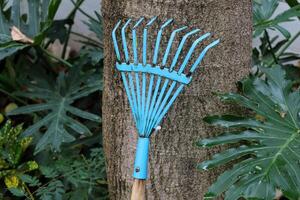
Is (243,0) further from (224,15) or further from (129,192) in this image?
(129,192)

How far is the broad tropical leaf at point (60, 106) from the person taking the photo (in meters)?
1.90

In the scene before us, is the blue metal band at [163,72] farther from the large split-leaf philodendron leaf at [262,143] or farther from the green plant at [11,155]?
the green plant at [11,155]

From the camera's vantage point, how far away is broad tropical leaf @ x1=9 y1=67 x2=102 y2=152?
1902mm

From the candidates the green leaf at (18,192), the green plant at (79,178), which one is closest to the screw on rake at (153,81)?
the green plant at (79,178)

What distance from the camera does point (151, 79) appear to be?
128cm

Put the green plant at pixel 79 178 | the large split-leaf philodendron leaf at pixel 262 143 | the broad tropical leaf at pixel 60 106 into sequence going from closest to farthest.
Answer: the large split-leaf philodendron leaf at pixel 262 143 < the green plant at pixel 79 178 < the broad tropical leaf at pixel 60 106

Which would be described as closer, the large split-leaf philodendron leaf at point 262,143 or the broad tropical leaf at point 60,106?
the large split-leaf philodendron leaf at point 262,143

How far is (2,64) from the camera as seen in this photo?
8.57 feet

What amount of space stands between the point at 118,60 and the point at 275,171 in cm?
42

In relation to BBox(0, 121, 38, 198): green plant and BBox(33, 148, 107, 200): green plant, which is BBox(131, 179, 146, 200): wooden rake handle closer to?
BBox(33, 148, 107, 200): green plant

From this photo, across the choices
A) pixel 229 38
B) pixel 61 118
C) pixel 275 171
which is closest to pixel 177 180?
pixel 275 171

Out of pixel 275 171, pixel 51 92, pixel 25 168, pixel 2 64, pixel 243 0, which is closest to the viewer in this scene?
pixel 275 171

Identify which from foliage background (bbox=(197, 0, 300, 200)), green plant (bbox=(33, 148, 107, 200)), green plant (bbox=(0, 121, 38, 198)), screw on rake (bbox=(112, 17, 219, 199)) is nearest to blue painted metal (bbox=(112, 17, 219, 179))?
screw on rake (bbox=(112, 17, 219, 199))

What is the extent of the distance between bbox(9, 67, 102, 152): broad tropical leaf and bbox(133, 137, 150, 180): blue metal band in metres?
0.62
